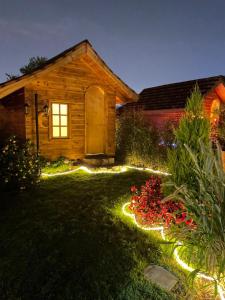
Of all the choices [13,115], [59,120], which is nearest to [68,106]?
[59,120]

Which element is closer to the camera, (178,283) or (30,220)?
(178,283)

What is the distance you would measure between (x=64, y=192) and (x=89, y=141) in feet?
14.7

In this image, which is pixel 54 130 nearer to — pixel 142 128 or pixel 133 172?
pixel 133 172

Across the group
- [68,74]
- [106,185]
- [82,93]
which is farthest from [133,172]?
[68,74]

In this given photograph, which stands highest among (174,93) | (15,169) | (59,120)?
(174,93)

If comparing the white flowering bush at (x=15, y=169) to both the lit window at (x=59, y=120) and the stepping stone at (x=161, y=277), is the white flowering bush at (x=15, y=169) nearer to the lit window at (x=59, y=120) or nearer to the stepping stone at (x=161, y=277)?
the lit window at (x=59, y=120)

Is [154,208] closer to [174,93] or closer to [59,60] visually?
[59,60]

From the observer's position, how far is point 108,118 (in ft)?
35.0

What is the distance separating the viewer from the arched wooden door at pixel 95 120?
33.2 ft

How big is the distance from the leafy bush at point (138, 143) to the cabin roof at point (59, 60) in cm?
163

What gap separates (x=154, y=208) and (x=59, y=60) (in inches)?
253

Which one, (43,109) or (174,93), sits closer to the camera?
(43,109)

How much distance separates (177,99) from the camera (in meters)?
16.6

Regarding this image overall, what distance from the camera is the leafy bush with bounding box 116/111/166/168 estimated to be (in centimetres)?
1003
